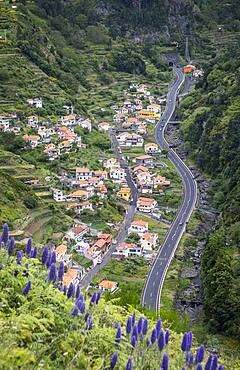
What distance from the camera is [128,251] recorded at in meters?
26.5

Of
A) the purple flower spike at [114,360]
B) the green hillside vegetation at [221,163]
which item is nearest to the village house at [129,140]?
the green hillside vegetation at [221,163]

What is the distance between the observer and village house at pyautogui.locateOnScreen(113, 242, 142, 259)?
26297 mm

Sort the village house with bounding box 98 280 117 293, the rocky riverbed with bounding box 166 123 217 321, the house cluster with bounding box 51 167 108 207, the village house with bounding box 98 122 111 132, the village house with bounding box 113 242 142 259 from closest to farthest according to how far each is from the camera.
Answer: the village house with bounding box 98 280 117 293
the rocky riverbed with bounding box 166 123 217 321
the village house with bounding box 113 242 142 259
the house cluster with bounding box 51 167 108 207
the village house with bounding box 98 122 111 132

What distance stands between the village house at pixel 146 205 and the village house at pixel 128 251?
5492mm

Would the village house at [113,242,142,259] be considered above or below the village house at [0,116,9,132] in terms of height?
below

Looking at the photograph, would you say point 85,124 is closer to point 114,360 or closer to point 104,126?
point 104,126

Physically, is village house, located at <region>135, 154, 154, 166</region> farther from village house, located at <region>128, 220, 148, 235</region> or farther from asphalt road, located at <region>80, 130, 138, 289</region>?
village house, located at <region>128, 220, 148, 235</region>

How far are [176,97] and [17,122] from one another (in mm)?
20363

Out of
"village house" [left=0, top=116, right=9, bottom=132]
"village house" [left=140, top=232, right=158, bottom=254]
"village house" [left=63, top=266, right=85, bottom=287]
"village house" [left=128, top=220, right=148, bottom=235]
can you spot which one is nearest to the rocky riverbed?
"village house" [left=140, top=232, right=158, bottom=254]

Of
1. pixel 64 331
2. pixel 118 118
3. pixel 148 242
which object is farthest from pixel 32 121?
pixel 64 331

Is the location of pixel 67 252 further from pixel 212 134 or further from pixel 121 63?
pixel 121 63

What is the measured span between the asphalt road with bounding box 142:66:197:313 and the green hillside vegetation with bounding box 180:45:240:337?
4.01 ft

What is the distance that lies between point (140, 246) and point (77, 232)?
9.27 feet

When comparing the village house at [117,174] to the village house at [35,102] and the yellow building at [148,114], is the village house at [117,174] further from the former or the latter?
the yellow building at [148,114]
